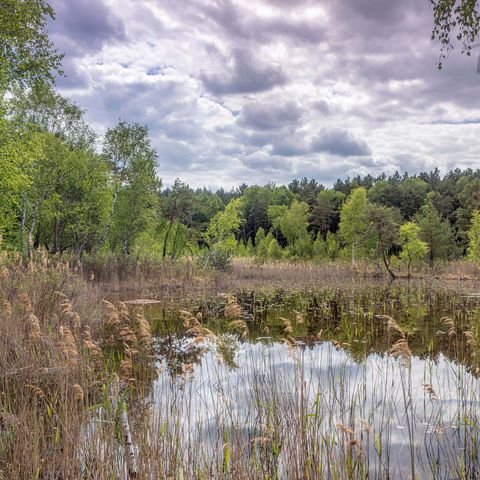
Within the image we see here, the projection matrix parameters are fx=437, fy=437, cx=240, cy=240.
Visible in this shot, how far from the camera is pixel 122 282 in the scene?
65.6 ft

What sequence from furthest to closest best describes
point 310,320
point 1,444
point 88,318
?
1. point 310,320
2. point 88,318
3. point 1,444

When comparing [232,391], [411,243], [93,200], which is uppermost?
[93,200]

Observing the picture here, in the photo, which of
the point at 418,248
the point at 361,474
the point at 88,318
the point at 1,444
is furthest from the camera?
the point at 418,248

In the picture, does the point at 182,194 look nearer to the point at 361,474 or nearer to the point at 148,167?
the point at 148,167

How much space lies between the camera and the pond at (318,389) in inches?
140

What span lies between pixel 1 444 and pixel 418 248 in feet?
116

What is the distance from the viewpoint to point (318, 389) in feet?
13.4

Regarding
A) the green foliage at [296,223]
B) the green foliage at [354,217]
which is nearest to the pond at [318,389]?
the green foliage at [354,217]

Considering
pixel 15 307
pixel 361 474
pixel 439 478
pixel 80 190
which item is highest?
pixel 80 190

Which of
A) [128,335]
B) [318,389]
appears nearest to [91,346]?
[128,335]

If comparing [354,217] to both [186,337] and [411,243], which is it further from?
[186,337]

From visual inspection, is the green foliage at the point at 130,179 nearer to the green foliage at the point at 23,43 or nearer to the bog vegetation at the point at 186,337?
the bog vegetation at the point at 186,337

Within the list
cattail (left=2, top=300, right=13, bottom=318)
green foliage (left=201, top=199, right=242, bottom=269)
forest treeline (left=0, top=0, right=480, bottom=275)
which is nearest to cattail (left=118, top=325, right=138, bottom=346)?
cattail (left=2, top=300, right=13, bottom=318)

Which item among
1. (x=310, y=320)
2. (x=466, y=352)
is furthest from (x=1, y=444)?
(x=310, y=320)
